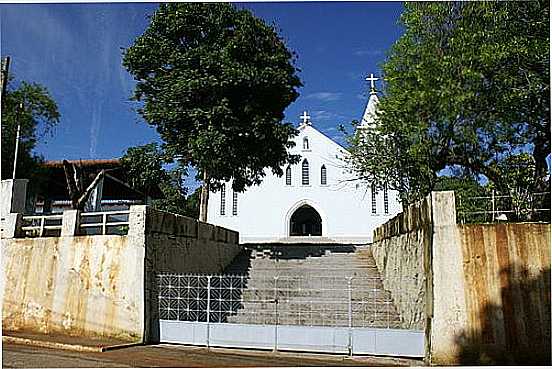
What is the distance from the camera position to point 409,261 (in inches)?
330

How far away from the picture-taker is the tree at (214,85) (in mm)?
12031

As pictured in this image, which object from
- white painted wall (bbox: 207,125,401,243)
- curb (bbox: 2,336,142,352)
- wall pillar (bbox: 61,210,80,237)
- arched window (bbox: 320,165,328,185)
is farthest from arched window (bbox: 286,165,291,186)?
curb (bbox: 2,336,142,352)

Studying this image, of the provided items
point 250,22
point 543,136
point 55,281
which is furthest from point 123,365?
point 250,22

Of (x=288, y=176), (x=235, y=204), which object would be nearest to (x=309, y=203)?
(x=288, y=176)

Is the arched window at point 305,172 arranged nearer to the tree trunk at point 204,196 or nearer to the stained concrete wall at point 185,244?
the tree trunk at point 204,196

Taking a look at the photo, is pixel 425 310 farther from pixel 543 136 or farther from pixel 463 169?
pixel 463 169

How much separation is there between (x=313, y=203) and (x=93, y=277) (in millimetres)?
14731

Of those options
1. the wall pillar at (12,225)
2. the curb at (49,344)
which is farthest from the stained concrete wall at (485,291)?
the wall pillar at (12,225)

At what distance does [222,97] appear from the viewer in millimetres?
12172

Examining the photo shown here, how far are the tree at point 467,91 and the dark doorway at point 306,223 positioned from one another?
1194 centimetres

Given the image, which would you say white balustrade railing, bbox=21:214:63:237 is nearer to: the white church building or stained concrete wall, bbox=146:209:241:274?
stained concrete wall, bbox=146:209:241:274

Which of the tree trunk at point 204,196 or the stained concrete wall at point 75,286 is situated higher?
the tree trunk at point 204,196

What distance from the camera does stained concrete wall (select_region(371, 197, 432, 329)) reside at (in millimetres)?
7305

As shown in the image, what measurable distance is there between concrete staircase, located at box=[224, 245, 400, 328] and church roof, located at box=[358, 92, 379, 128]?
3392 millimetres
